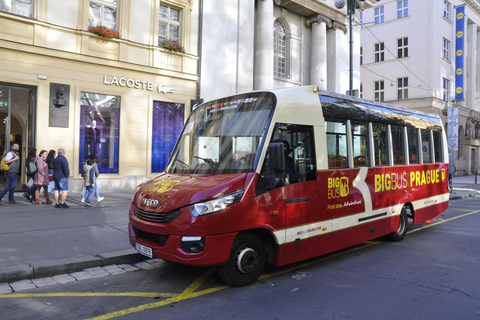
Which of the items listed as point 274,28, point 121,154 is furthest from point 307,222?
point 274,28

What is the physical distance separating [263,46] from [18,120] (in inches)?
463

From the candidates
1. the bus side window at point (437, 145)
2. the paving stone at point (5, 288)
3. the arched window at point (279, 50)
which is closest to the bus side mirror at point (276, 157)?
the paving stone at point (5, 288)

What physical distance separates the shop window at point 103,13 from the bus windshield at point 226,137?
10.1 m

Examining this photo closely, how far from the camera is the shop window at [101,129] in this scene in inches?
535

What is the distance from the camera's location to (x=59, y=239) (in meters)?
7.04

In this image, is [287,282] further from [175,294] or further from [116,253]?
[116,253]

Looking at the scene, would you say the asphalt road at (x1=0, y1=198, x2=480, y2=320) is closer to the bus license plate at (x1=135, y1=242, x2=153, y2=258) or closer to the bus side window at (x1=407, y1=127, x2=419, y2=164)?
A: the bus license plate at (x1=135, y1=242, x2=153, y2=258)

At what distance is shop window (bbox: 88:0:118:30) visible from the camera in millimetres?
13812

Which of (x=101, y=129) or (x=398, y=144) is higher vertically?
(x=101, y=129)

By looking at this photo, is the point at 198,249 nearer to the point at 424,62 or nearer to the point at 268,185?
the point at 268,185

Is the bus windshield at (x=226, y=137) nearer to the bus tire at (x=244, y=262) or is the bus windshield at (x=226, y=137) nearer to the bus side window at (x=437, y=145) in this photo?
the bus tire at (x=244, y=262)

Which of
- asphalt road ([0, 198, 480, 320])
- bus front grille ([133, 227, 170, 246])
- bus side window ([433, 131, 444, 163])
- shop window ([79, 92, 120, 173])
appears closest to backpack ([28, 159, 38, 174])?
shop window ([79, 92, 120, 173])

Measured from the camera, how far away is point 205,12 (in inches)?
656

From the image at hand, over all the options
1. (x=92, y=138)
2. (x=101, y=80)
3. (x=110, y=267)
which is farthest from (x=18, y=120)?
(x=110, y=267)
